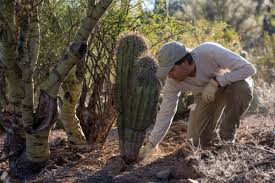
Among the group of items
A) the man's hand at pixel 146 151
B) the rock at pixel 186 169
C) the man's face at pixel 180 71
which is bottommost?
the rock at pixel 186 169

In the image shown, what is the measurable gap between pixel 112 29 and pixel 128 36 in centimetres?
121

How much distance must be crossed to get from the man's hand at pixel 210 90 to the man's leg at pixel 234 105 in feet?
0.58

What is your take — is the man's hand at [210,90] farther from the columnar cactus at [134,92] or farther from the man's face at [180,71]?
the columnar cactus at [134,92]

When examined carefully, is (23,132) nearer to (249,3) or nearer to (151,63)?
(151,63)

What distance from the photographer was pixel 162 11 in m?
7.46

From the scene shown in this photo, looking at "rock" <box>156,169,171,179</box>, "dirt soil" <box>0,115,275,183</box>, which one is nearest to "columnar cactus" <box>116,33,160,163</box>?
"dirt soil" <box>0,115,275,183</box>

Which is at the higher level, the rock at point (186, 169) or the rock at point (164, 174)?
the rock at point (186, 169)

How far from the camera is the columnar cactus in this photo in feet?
17.7

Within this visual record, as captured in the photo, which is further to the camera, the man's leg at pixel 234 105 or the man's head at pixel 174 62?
the man's leg at pixel 234 105

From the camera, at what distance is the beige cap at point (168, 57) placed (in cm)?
525

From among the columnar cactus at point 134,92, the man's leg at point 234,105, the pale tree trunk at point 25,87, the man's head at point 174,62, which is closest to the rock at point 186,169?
the columnar cactus at point 134,92

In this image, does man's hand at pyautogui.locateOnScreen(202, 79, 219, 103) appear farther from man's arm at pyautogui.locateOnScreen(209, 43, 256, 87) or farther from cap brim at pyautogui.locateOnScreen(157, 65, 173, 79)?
cap brim at pyautogui.locateOnScreen(157, 65, 173, 79)

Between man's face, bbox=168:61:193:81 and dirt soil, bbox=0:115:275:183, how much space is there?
73 cm

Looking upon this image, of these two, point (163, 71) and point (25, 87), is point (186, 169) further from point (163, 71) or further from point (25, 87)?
point (25, 87)
